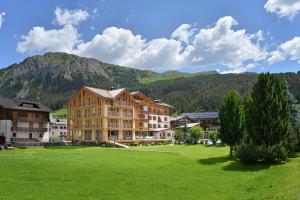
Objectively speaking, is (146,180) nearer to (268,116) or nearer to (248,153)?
(248,153)

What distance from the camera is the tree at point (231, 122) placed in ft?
166

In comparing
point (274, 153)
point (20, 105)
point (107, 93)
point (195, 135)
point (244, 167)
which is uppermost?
point (107, 93)

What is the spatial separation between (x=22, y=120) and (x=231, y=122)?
190 feet

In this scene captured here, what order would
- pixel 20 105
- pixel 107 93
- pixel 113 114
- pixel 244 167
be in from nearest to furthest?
pixel 244 167, pixel 20 105, pixel 113 114, pixel 107 93

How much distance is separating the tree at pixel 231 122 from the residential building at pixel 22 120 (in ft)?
176

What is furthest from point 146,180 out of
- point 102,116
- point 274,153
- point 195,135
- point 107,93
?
point 107,93

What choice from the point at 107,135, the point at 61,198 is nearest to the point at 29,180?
the point at 61,198

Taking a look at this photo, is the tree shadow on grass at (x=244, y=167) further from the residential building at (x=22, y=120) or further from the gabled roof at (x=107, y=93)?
the residential building at (x=22, y=120)

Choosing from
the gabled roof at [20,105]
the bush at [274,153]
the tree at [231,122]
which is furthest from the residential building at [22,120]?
the bush at [274,153]

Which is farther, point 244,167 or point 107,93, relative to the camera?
point 107,93

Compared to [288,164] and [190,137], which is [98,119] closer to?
[190,137]

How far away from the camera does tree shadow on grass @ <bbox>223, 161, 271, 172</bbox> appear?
127 ft

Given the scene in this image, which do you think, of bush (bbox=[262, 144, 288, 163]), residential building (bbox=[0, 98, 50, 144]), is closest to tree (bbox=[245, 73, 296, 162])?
bush (bbox=[262, 144, 288, 163])

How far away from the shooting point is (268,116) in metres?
43.9
